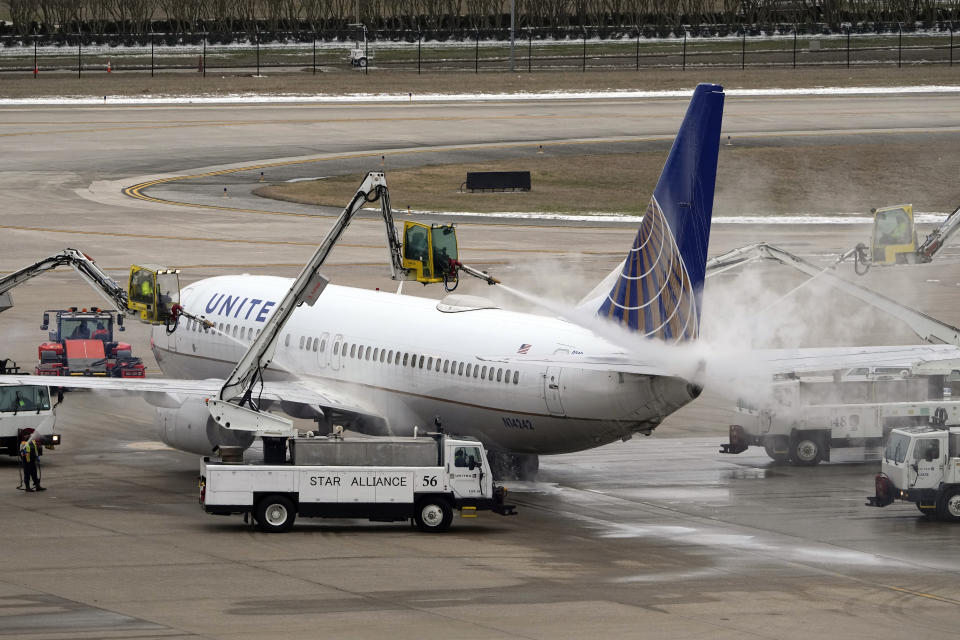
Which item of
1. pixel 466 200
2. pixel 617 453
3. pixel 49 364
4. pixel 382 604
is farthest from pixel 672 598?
pixel 466 200

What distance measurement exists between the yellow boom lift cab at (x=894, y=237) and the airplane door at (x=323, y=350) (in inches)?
599

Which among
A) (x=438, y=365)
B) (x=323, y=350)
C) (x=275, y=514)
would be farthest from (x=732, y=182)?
(x=275, y=514)

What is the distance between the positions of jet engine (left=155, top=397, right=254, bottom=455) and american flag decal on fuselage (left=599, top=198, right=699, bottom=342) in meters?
10.6

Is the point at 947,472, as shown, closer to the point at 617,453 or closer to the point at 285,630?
the point at 617,453

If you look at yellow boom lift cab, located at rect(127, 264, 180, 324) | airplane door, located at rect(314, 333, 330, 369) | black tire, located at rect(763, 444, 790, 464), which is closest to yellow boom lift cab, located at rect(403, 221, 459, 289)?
yellow boom lift cab, located at rect(127, 264, 180, 324)

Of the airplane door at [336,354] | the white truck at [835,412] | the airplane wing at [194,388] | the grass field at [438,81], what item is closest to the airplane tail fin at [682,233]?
the white truck at [835,412]

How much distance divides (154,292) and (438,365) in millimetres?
7451

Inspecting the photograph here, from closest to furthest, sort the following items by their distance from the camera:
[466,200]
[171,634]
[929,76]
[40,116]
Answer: [171,634], [466,200], [40,116], [929,76]

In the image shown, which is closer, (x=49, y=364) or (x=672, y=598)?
(x=672, y=598)

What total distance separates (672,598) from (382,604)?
5483 millimetres

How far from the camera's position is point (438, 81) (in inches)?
6393

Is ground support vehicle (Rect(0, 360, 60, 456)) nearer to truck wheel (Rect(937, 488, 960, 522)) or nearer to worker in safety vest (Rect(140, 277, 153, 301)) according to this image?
worker in safety vest (Rect(140, 277, 153, 301))

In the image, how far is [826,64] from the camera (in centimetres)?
18112

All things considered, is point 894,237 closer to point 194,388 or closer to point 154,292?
point 194,388
